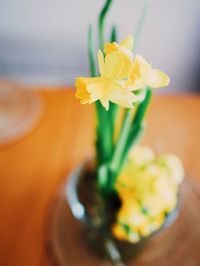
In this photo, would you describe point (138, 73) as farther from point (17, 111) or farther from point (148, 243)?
Result: point (17, 111)

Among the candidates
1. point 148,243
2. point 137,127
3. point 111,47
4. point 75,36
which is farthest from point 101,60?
point 75,36

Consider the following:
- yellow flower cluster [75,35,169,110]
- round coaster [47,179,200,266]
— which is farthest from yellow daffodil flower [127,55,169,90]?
round coaster [47,179,200,266]

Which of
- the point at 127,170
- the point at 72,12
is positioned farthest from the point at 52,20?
the point at 127,170

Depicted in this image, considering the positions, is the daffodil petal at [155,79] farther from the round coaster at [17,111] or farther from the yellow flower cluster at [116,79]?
the round coaster at [17,111]

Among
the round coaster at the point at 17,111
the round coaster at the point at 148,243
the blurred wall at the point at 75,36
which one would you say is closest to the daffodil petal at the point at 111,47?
the round coaster at the point at 148,243

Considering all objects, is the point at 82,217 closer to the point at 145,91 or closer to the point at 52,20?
the point at 145,91

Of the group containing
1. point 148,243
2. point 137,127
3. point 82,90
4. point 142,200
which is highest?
point 82,90

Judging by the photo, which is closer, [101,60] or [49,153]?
[101,60]

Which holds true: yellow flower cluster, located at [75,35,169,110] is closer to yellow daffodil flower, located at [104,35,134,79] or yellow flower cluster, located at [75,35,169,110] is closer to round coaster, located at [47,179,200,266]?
yellow daffodil flower, located at [104,35,134,79]
